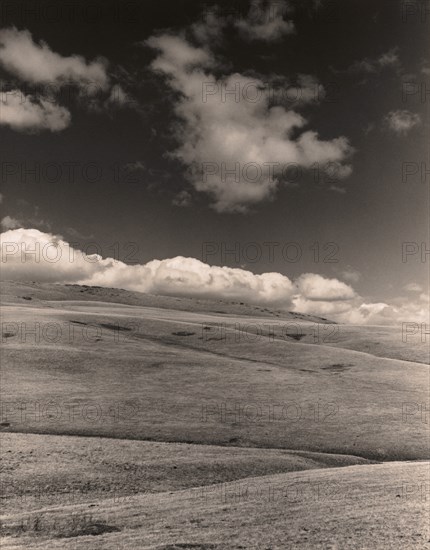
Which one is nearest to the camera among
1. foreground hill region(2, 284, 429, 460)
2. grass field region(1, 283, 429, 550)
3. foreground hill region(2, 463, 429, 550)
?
foreground hill region(2, 463, 429, 550)

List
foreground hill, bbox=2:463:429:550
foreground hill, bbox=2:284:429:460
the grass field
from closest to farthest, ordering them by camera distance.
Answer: foreground hill, bbox=2:463:429:550, the grass field, foreground hill, bbox=2:284:429:460

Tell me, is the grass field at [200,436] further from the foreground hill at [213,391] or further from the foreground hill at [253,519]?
the foreground hill at [213,391]

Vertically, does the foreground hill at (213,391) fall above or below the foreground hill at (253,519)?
below

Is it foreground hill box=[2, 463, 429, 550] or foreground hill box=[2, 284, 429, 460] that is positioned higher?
foreground hill box=[2, 463, 429, 550]

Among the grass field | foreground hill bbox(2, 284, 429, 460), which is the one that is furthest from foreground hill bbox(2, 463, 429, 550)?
foreground hill bbox(2, 284, 429, 460)

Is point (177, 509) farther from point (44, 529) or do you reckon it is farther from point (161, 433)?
point (161, 433)

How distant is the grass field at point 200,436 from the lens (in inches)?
647

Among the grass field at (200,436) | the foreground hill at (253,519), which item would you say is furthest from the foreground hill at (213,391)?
the foreground hill at (253,519)

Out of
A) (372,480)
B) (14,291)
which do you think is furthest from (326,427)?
(14,291)

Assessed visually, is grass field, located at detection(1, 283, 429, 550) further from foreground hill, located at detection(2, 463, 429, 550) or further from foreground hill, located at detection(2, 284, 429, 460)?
foreground hill, located at detection(2, 284, 429, 460)

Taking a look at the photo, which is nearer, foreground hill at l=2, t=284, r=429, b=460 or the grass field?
the grass field

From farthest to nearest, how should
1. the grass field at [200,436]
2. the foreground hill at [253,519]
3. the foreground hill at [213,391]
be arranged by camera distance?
the foreground hill at [213,391] < the grass field at [200,436] < the foreground hill at [253,519]

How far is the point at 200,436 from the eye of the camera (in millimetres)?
38188

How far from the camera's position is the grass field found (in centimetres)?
1644
